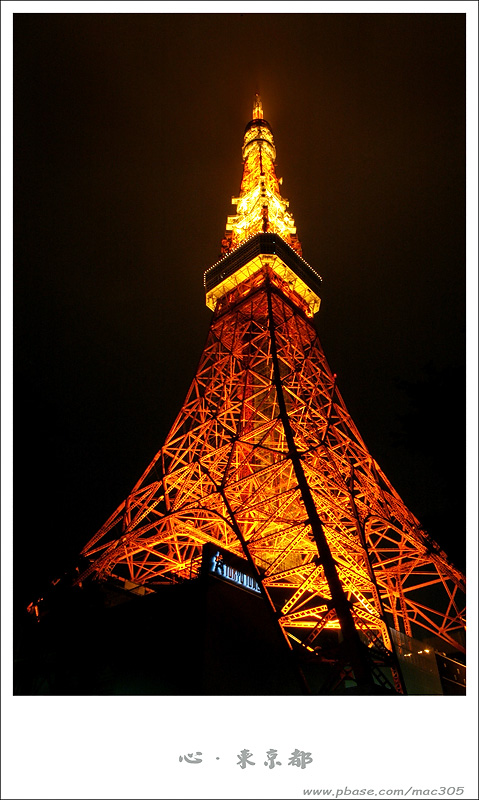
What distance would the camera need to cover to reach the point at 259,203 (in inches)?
882

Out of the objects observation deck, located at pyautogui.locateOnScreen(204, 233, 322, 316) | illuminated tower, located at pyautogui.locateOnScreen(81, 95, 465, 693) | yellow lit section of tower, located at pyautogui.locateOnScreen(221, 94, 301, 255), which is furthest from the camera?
yellow lit section of tower, located at pyautogui.locateOnScreen(221, 94, 301, 255)

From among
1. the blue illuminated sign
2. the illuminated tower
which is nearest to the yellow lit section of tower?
the illuminated tower

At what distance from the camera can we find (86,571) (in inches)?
603

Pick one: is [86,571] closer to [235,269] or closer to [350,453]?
[350,453]

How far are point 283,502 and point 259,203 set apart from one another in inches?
499

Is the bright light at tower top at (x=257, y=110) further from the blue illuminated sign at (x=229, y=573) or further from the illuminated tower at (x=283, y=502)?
the blue illuminated sign at (x=229, y=573)

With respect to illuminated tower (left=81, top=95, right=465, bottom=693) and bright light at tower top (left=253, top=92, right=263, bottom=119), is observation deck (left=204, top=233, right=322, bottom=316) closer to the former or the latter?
illuminated tower (left=81, top=95, right=465, bottom=693)

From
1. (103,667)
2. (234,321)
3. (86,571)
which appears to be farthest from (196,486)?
(234,321)

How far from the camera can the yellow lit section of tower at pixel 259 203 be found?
2214 cm

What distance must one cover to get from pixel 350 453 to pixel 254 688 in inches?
266

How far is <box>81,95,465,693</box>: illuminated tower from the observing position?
1217cm

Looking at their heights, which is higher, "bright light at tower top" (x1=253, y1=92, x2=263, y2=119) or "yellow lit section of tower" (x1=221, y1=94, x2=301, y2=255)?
"bright light at tower top" (x1=253, y1=92, x2=263, y2=119)

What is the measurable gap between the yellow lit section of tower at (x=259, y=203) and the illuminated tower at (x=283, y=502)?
9 centimetres

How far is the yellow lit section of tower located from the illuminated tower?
0.09 meters
